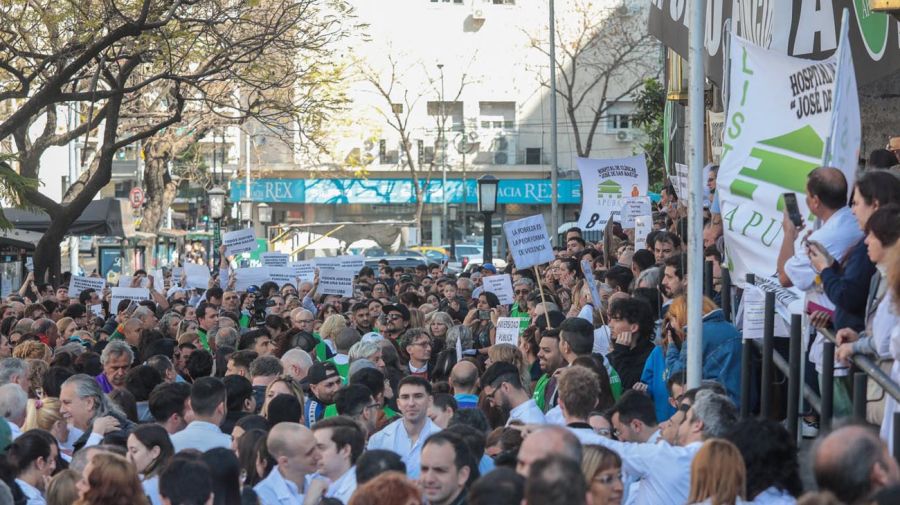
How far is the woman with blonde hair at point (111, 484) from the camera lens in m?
5.86

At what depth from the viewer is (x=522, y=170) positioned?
189 feet

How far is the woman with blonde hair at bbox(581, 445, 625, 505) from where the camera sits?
5.73m

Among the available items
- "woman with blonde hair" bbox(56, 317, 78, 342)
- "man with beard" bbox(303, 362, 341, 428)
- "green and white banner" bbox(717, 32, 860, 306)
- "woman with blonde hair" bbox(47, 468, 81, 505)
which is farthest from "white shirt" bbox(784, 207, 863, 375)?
"woman with blonde hair" bbox(56, 317, 78, 342)

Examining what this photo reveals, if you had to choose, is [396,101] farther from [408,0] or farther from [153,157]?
[153,157]

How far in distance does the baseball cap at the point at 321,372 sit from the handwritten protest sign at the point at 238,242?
10.1 meters

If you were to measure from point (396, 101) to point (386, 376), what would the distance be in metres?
45.1

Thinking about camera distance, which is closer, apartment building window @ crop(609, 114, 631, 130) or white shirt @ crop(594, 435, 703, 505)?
white shirt @ crop(594, 435, 703, 505)

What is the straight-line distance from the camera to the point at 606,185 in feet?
59.7

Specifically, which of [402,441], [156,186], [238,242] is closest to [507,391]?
[402,441]

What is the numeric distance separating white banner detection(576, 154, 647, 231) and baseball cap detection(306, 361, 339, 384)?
8.44 m

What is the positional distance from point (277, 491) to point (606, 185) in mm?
11776

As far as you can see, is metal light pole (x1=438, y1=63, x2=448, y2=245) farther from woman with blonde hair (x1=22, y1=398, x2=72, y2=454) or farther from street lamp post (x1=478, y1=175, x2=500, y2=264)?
woman with blonde hair (x1=22, y1=398, x2=72, y2=454)

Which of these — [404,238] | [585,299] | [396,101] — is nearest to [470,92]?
[396,101]

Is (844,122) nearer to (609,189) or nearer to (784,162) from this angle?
(784,162)
